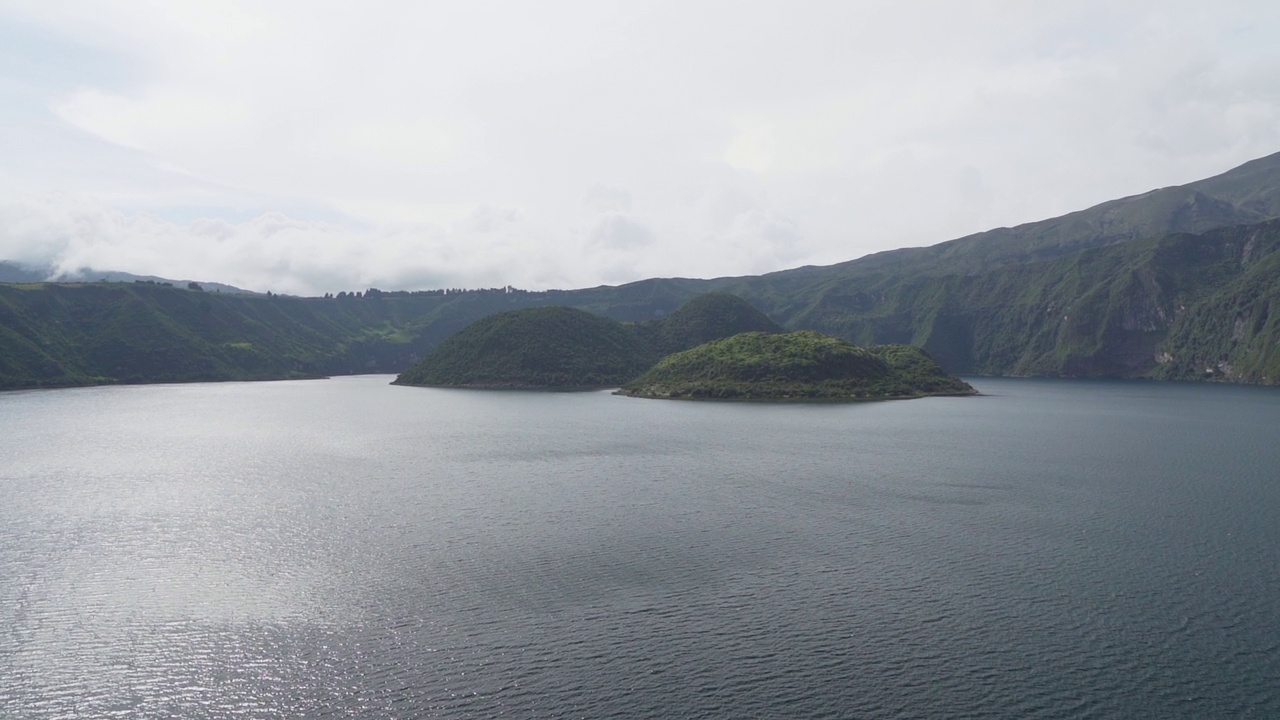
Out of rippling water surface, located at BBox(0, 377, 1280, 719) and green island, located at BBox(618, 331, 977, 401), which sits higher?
green island, located at BBox(618, 331, 977, 401)

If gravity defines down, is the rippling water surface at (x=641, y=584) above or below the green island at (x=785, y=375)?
below

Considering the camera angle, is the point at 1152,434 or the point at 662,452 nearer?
the point at 662,452

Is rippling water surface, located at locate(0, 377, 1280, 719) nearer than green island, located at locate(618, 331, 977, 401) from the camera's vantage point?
Yes

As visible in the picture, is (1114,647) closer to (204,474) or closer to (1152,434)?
(204,474)

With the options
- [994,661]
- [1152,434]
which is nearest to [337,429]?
[994,661]

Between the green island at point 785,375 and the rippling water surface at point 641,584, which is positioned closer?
the rippling water surface at point 641,584
